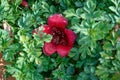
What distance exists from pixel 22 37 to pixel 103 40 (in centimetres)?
39

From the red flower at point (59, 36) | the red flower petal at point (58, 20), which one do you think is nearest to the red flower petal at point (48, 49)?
the red flower at point (59, 36)

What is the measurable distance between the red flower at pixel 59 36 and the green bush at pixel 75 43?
3cm

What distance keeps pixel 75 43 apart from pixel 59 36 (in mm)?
95

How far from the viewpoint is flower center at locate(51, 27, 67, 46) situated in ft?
6.86

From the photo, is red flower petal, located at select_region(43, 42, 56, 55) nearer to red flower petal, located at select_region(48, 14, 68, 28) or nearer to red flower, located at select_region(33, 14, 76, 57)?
red flower, located at select_region(33, 14, 76, 57)

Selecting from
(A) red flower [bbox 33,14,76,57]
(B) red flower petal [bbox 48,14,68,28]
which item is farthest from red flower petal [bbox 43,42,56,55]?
(B) red flower petal [bbox 48,14,68,28]

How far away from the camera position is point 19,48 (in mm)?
2051

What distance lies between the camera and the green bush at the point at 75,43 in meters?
1.92

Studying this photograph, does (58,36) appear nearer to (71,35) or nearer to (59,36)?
(59,36)

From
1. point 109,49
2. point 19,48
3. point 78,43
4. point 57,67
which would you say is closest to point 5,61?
point 19,48

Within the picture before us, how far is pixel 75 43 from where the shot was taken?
207 cm

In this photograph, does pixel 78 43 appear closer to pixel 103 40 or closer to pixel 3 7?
pixel 103 40

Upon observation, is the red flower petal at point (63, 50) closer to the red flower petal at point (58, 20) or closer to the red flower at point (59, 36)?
the red flower at point (59, 36)

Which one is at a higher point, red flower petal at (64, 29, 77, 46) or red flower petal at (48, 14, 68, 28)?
red flower petal at (48, 14, 68, 28)
